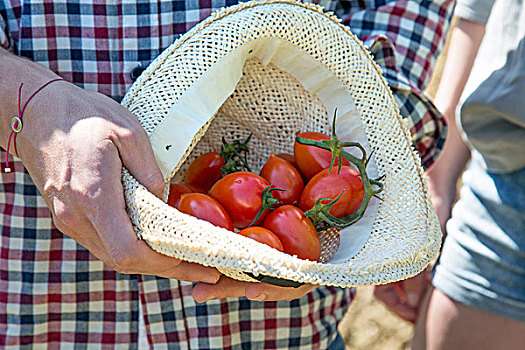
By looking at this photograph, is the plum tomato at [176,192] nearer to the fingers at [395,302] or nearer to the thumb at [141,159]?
the thumb at [141,159]

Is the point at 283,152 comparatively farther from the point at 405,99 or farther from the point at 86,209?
the point at 86,209

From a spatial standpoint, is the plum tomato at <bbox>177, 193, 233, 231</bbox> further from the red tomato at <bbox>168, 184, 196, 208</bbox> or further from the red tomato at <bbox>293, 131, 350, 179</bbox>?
the red tomato at <bbox>293, 131, 350, 179</bbox>

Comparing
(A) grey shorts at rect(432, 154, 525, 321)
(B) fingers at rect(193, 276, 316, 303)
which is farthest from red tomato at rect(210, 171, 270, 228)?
(A) grey shorts at rect(432, 154, 525, 321)

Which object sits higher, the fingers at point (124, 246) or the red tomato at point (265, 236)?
the fingers at point (124, 246)

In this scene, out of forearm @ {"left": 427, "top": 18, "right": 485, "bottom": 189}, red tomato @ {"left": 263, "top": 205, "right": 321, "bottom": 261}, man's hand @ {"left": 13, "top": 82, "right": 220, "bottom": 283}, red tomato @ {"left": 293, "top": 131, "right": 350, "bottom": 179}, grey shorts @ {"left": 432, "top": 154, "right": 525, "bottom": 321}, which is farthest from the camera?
forearm @ {"left": 427, "top": 18, "right": 485, "bottom": 189}

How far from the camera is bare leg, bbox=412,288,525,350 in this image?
1.10 metres

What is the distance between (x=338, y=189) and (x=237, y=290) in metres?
0.20

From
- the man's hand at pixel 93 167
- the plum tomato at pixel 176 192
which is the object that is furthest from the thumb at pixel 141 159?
the plum tomato at pixel 176 192

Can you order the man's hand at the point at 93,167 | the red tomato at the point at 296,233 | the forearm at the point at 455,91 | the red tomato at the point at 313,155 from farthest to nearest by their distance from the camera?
the forearm at the point at 455,91 < the red tomato at the point at 313,155 < the red tomato at the point at 296,233 < the man's hand at the point at 93,167

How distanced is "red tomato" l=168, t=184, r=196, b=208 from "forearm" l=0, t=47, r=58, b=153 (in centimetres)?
23

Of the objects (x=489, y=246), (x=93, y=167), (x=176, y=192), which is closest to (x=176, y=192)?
(x=176, y=192)

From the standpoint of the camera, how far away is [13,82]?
723mm

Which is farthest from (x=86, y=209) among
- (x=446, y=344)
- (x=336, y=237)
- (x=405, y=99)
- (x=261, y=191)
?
(x=446, y=344)

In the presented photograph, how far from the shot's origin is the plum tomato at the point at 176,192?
2.70 ft
